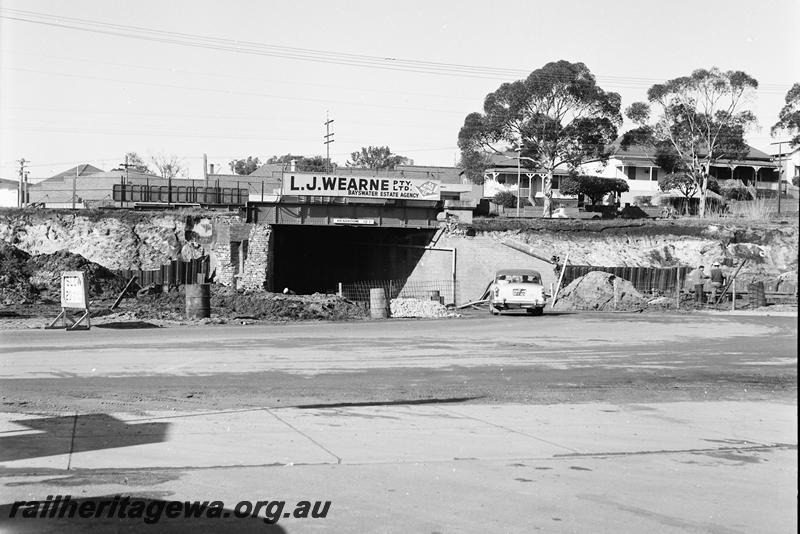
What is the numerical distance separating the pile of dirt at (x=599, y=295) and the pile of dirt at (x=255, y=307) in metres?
12.1

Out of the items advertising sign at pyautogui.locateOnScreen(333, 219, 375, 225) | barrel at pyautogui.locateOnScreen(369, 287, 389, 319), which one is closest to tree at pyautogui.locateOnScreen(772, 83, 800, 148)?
advertising sign at pyautogui.locateOnScreen(333, 219, 375, 225)

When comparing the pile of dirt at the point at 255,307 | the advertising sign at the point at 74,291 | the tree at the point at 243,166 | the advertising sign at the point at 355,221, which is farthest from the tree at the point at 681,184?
the tree at the point at 243,166

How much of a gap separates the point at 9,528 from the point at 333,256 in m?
54.3

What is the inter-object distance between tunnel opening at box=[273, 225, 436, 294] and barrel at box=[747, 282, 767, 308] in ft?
61.4

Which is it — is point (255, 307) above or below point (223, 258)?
below

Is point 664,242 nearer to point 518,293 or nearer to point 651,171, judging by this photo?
point 518,293

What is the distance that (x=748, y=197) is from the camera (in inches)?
2992

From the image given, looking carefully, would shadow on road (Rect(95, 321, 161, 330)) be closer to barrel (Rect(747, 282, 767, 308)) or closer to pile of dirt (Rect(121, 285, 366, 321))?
pile of dirt (Rect(121, 285, 366, 321))

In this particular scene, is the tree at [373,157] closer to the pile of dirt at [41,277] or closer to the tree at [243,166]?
the tree at [243,166]

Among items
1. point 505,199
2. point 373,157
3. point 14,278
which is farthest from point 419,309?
point 373,157

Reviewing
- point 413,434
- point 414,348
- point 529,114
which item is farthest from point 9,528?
point 529,114

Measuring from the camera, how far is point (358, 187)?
5197 centimetres

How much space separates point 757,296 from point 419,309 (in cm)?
1787

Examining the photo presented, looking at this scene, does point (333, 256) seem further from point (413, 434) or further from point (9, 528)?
point (9, 528)
